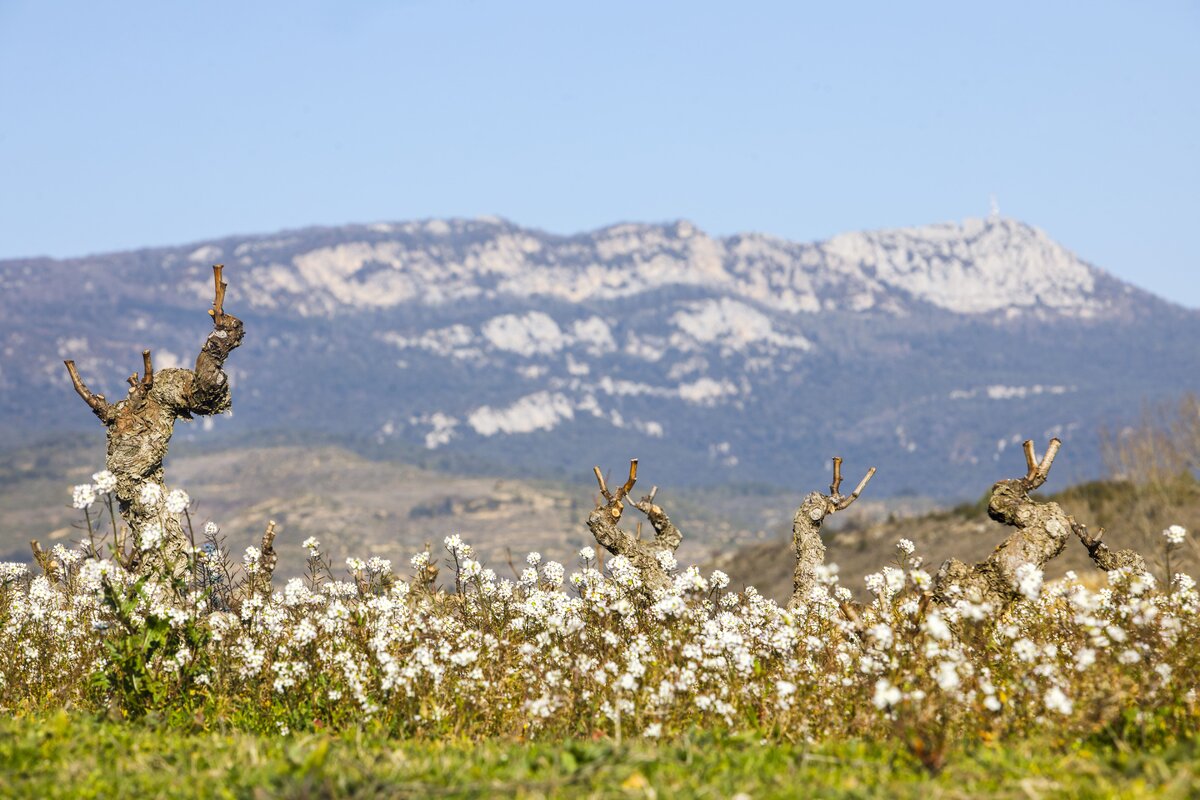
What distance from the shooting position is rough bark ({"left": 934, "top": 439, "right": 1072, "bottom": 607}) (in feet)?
48.2

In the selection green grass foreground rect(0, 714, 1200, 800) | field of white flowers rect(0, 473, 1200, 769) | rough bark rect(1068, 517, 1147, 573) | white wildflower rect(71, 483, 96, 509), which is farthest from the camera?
rough bark rect(1068, 517, 1147, 573)

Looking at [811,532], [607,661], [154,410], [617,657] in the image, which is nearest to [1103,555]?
[811,532]

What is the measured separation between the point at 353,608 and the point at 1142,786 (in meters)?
6.89

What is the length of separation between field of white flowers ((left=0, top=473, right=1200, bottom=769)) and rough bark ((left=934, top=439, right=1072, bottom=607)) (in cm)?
120

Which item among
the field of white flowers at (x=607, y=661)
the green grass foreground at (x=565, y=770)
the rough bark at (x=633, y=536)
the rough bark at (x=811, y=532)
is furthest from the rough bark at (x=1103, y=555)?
the green grass foreground at (x=565, y=770)

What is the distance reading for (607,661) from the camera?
11070 millimetres

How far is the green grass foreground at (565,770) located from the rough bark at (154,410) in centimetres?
579

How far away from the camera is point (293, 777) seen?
26.2 ft

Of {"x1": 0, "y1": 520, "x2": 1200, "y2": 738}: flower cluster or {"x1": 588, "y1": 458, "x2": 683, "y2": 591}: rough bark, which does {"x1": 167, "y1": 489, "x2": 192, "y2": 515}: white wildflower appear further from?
{"x1": 588, "y1": 458, "x2": 683, "y2": 591}: rough bark

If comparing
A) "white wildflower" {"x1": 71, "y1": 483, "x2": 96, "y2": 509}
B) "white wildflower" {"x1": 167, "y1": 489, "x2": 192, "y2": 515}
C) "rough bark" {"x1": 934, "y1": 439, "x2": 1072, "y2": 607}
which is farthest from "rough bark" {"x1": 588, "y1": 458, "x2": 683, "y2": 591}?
"white wildflower" {"x1": 71, "y1": 483, "x2": 96, "y2": 509}

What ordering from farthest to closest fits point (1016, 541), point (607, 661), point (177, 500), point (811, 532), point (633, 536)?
1. point (633, 536)
2. point (811, 532)
3. point (1016, 541)
4. point (607, 661)
5. point (177, 500)

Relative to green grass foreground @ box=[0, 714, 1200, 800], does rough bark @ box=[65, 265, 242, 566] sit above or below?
above

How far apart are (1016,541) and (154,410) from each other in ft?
34.1

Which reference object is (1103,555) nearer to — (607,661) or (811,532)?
(811,532)
